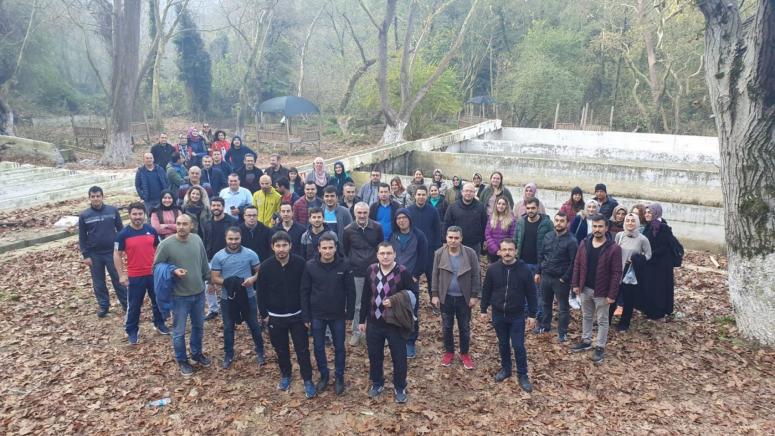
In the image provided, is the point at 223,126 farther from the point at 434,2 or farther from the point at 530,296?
the point at 530,296

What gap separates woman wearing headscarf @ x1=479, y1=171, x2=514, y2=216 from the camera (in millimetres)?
7711

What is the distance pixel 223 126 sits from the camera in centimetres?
2988

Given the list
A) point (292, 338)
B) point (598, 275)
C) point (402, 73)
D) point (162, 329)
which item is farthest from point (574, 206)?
Result: point (402, 73)

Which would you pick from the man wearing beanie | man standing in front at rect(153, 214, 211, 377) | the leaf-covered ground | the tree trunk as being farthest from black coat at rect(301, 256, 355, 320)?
the tree trunk

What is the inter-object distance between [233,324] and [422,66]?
19.3 m

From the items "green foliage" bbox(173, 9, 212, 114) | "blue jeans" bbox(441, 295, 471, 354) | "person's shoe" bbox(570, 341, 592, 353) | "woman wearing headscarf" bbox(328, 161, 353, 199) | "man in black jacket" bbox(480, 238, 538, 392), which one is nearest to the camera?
"man in black jacket" bbox(480, 238, 538, 392)

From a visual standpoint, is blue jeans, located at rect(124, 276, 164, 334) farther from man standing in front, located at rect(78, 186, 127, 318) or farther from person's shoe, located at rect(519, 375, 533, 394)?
person's shoe, located at rect(519, 375, 533, 394)

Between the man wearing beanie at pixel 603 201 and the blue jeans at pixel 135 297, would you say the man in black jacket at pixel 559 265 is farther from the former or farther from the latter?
the blue jeans at pixel 135 297

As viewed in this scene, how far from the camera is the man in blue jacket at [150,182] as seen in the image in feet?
26.1

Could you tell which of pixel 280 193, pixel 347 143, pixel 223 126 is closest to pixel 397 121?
pixel 347 143

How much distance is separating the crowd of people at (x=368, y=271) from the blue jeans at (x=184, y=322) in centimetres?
1

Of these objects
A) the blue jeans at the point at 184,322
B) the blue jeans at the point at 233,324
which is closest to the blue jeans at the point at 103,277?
the blue jeans at the point at 184,322

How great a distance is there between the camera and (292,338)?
476 centimetres

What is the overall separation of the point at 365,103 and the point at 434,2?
457 inches
